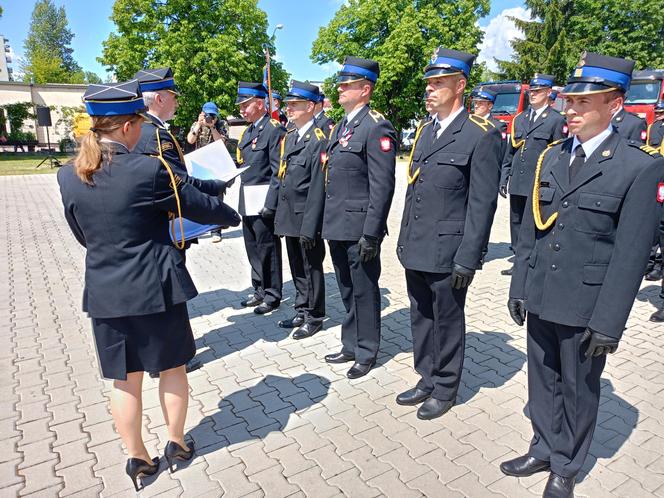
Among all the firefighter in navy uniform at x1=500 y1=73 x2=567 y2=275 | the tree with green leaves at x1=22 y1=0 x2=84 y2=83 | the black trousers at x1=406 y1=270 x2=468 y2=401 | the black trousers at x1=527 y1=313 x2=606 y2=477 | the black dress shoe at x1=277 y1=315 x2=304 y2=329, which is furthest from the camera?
the tree with green leaves at x1=22 y1=0 x2=84 y2=83

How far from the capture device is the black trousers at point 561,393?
2.43 meters

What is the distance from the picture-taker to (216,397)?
362cm

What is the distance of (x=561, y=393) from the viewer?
8.54 feet

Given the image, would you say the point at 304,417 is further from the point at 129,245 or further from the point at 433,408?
the point at 129,245

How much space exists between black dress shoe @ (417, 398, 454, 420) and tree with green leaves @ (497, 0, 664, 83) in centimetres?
3401

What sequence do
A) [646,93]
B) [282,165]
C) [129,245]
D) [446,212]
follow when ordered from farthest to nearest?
[646,93]
[282,165]
[446,212]
[129,245]

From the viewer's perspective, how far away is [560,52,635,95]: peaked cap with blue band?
7.34ft

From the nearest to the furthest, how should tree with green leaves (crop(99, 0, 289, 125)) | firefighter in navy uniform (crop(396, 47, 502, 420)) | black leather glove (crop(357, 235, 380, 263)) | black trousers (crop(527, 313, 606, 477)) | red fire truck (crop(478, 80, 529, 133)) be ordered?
1. black trousers (crop(527, 313, 606, 477))
2. firefighter in navy uniform (crop(396, 47, 502, 420))
3. black leather glove (crop(357, 235, 380, 263))
4. red fire truck (crop(478, 80, 529, 133))
5. tree with green leaves (crop(99, 0, 289, 125))

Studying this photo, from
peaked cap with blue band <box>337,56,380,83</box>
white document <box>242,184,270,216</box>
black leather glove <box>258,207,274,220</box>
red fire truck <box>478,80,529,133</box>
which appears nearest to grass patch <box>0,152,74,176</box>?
white document <box>242,184,270,216</box>

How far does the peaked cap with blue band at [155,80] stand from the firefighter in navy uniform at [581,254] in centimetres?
270

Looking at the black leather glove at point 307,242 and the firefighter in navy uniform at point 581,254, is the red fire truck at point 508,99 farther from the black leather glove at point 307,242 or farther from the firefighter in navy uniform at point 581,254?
the firefighter in navy uniform at point 581,254

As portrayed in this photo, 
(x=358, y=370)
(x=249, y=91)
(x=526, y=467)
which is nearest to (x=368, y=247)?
(x=358, y=370)

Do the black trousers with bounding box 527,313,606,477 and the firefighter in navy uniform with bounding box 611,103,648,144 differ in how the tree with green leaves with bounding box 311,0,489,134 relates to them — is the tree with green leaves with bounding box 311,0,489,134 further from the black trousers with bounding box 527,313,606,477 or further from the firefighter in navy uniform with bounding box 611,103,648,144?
the black trousers with bounding box 527,313,606,477

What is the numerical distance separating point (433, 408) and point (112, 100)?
8.71ft
